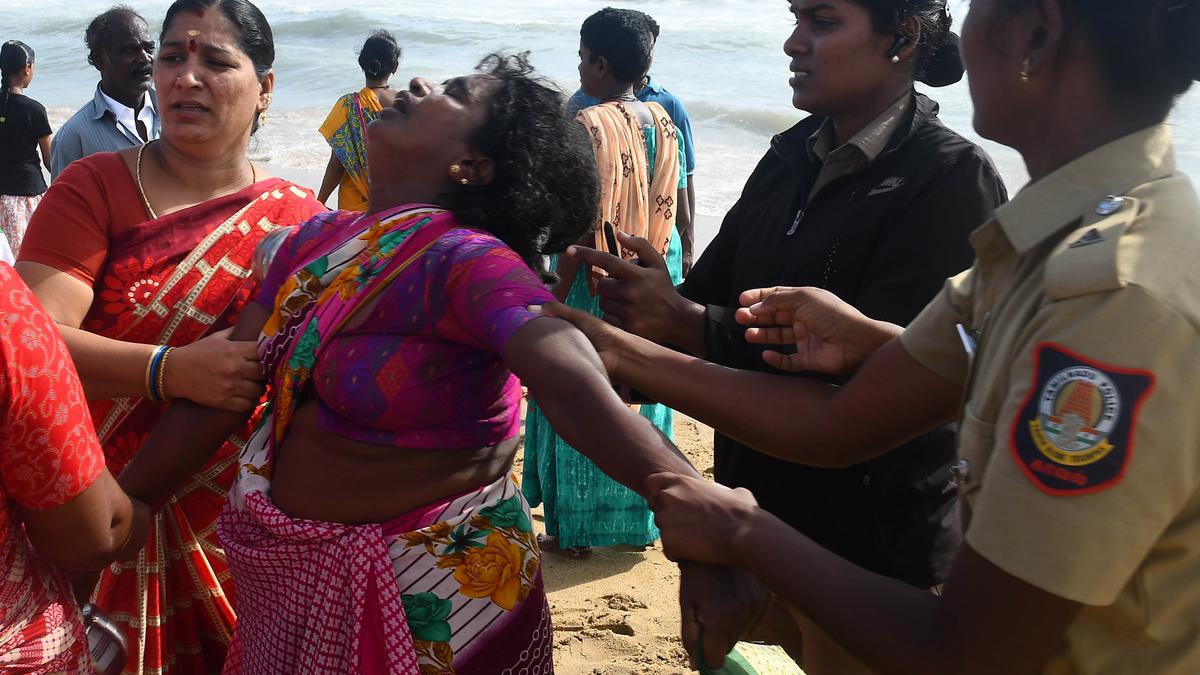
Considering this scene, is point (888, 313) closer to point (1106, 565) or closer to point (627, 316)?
point (627, 316)

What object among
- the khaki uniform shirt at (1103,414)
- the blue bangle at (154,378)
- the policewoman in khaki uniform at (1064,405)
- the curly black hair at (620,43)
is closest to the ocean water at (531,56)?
the curly black hair at (620,43)

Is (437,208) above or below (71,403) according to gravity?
above

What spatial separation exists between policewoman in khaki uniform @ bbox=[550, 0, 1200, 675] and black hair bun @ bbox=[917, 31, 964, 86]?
43.8 inches

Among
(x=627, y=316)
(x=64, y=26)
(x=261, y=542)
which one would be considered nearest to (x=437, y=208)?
(x=627, y=316)

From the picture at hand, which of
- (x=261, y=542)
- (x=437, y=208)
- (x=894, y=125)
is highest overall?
(x=894, y=125)

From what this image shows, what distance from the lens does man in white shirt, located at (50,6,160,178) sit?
16.0ft

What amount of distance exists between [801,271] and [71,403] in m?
1.44

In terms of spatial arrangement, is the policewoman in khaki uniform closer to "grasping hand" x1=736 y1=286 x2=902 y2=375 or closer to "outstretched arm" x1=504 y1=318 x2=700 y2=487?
"outstretched arm" x1=504 y1=318 x2=700 y2=487

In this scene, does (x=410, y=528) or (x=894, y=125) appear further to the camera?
(x=894, y=125)

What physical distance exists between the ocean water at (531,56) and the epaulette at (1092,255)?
8.41 meters

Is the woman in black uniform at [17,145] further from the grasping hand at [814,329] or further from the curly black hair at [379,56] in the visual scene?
the grasping hand at [814,329]

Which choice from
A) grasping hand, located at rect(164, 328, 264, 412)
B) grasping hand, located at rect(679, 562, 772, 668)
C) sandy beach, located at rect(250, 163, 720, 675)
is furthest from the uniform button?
sandy beach, located at rect(250, 163, 720, 675)

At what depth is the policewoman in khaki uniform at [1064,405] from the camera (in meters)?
1.09

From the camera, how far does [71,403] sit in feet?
5.64
